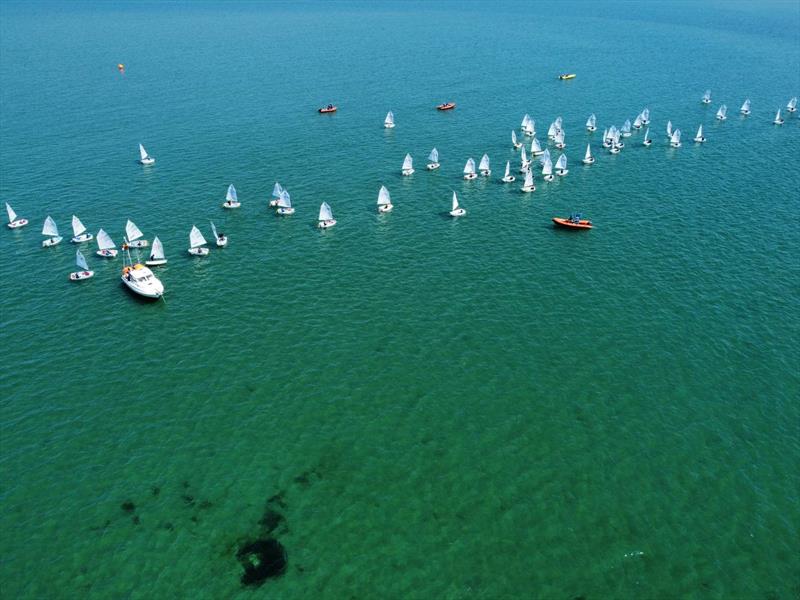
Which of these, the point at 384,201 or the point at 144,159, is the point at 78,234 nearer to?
the point at 144,159

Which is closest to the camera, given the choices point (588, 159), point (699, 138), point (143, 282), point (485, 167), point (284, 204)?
point (143, 282)

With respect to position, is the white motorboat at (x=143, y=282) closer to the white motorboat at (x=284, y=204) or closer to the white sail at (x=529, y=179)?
the white motorboat at (x=284, y=204)

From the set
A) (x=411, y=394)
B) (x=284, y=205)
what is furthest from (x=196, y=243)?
(x=411, y=394)

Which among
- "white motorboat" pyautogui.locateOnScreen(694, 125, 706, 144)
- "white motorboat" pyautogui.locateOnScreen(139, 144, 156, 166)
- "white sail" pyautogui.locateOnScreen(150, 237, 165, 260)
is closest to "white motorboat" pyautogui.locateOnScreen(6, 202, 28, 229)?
"white sail" pyautogui.locateOnScreen(150, 237, 165, 260)

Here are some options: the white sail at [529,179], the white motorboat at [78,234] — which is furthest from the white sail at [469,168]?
the white motorboat at [78,234]

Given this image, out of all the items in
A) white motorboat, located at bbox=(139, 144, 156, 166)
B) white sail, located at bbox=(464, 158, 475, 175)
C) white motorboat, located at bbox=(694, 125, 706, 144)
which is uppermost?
white motorboat, located at bbox=(139, 144, 156, 166)

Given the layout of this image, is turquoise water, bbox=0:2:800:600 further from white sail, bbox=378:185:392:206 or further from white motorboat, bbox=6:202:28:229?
white sail, bbox=378:185:392:206
